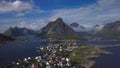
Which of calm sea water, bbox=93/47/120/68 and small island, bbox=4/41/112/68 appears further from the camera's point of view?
calm sea water, bbox=93/47/120/68

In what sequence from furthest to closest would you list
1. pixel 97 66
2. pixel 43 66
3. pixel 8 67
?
pixel 97 66, pixel 8 67, pixel 43 66

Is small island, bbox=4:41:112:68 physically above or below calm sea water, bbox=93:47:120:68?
above

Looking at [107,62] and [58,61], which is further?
A: [107,62]

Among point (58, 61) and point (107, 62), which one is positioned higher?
point (58, 61)

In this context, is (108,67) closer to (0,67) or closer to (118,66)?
(118,66)

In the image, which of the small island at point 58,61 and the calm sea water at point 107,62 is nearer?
the small island at point 58,61

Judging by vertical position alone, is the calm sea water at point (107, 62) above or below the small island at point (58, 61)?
below

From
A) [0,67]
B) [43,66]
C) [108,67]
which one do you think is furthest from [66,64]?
[0,67]

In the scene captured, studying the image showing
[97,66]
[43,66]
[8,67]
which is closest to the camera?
[43,66]

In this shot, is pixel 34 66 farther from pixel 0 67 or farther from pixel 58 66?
pixel 0 67

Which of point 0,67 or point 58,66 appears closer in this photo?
point 58,66
